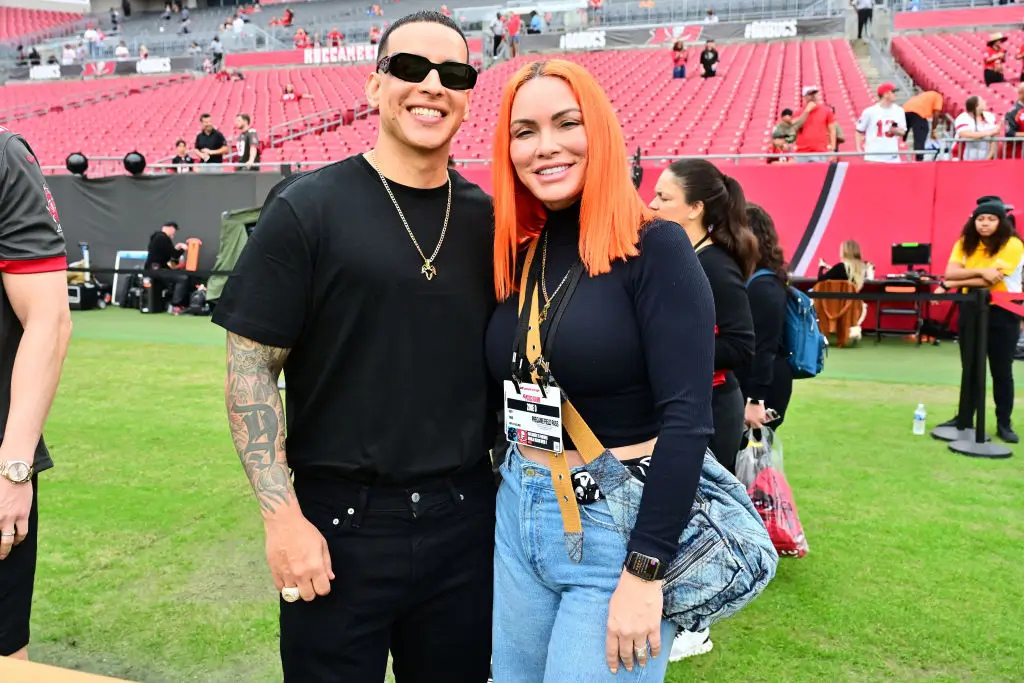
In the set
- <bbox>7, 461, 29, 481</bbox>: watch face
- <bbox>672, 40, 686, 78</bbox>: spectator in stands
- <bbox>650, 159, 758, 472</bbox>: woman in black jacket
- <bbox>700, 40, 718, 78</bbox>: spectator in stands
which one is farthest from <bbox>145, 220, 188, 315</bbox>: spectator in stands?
<bbox>700, 40, 718, 78</bbox>: spectator in stands

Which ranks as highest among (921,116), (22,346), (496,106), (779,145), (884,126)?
(496,106)

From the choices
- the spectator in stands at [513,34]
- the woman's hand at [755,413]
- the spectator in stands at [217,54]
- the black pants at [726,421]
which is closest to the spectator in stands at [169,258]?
the woman's hand at [755,413]

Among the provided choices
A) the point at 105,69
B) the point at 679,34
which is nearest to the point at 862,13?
the point at 679,34

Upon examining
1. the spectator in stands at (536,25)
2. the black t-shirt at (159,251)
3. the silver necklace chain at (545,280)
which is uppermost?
the spectator in stands at (536,25)

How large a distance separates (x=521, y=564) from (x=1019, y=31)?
23666mm

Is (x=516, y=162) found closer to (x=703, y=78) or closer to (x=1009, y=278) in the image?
(x=1009, y=278)

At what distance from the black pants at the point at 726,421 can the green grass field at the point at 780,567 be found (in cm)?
78

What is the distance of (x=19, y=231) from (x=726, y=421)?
2.39m

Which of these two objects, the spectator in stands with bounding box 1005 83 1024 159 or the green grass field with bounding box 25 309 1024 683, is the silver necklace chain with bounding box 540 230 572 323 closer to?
the green grass field with bounding box 25 309 1024 683

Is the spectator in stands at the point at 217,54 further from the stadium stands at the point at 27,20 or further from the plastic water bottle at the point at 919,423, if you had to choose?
the plastic water bottle at the point at 919,423

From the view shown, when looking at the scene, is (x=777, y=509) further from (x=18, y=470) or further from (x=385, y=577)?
(x=18, y=470)

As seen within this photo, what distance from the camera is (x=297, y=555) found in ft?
5.51

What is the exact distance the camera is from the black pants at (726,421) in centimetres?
309

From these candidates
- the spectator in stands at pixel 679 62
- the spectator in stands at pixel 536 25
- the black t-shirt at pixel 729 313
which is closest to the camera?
the black t-shirt at pixel 729 313
